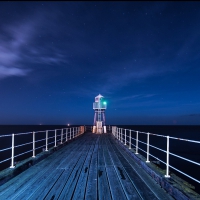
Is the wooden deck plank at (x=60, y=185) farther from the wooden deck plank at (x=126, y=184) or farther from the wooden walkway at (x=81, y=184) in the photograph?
the wooden deck plank at (x=126, y=184)

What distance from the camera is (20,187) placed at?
151 inches

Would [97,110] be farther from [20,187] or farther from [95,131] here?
[20,187]

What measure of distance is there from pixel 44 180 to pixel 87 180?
95 centimetres

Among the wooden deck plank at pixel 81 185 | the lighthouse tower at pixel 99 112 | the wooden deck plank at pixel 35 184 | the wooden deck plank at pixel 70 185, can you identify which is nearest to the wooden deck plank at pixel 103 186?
the wooden deck plank at pixel 81 185

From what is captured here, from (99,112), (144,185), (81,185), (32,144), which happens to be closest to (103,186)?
(81,185)

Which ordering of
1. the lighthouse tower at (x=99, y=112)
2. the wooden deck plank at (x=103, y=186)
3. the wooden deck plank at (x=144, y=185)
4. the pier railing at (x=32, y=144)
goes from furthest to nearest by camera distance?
1. the lighthouse tower at (x=99, y=112)
2. the pier railing at (x=32, y=144)
3. the wooden deck plank at (x=144, y=185)
4. the wooden deck plank at (x=103, y=186)

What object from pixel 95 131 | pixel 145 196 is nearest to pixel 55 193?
pixel 145 196

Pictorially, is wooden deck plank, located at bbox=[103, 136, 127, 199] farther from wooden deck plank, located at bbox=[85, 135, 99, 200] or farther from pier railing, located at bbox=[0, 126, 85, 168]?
pier railing, located at bbox=[0, 126, 85, 168]

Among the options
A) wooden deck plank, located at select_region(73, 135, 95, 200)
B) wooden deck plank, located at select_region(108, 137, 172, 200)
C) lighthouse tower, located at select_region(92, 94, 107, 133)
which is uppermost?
lighthouse tower, located at select_region(92, 94, 107, 133)

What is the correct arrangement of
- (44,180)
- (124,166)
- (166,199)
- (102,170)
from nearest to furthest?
(166,199)
(44,180)
(102,170)
(124,166)

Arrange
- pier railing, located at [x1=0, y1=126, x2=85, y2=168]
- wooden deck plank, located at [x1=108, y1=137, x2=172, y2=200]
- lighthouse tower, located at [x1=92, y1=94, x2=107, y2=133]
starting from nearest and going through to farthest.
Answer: wooden deck plank, located at [x1=108, y1=137, x2=172, y2=200] < pier railing, located at [x1=0, y1=126, x2=85, y2=168] < lighthouse tower, located at [x1=92, y1=94, x2=107, y2=133]

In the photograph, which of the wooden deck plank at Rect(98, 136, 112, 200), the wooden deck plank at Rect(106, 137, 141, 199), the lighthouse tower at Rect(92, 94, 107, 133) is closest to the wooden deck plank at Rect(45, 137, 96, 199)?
the wooden deck plank at Rect(98, 136, 112, 200)

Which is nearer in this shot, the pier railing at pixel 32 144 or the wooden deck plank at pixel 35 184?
the wooden deck plank at pixel 35 184

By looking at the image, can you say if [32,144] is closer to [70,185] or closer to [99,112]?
[99,112]
